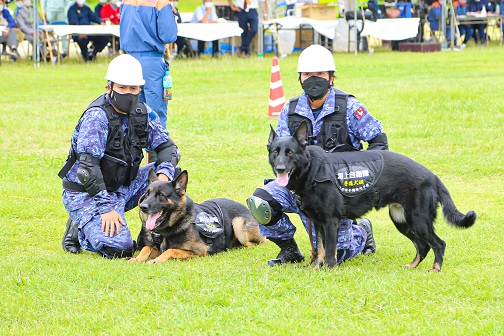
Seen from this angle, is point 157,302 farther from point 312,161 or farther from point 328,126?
Result: point 328,126

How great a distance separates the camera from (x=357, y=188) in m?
5.68

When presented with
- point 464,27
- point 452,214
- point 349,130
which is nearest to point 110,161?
point 349,130

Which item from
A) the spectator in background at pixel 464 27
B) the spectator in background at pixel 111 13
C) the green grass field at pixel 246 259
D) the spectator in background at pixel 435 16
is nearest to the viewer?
the green grass field at pixel 246 259

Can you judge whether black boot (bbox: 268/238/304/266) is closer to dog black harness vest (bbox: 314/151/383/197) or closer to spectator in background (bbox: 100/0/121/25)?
dog black harness vest (bbox: 314/151/383/197)

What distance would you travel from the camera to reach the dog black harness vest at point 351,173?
18.6 ft

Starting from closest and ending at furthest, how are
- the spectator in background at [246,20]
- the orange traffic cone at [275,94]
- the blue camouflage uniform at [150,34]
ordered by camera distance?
1. the blue camouflage uniform at [150,34]
2. the orange traffic cone at [275,94]
3. the spectator in background at [246,20]

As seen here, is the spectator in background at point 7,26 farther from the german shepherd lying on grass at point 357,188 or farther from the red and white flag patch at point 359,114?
the german shepherd lying on grass at point 357,188

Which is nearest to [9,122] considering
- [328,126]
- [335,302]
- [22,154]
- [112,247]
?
[22,154]

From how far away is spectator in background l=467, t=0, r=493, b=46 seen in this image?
2752 centimetres

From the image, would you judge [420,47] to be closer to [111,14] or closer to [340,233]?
[111,14]

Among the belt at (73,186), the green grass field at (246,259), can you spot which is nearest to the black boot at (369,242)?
the green grass field at (246,259)

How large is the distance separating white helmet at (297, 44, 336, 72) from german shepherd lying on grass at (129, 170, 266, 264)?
4.14 feet

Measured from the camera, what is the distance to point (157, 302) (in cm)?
498

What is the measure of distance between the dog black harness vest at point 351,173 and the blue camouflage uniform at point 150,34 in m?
4.38
